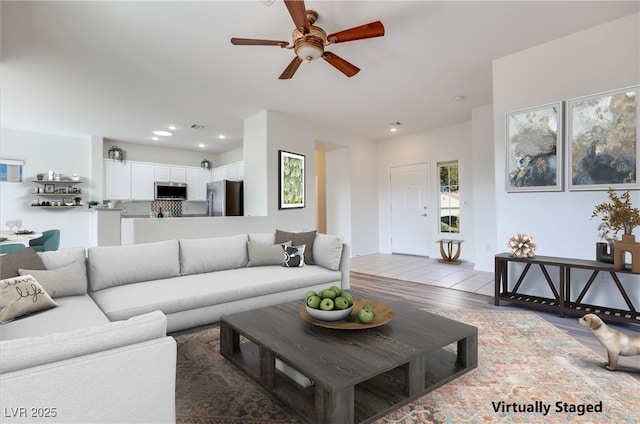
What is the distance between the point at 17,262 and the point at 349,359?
7.77 ft

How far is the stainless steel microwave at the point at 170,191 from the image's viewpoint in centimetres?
725

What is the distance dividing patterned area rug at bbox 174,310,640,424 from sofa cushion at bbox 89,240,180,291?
0.79 metres

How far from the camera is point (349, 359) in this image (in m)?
1.51

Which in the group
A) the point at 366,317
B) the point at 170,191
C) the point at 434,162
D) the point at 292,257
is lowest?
the point at 366,317

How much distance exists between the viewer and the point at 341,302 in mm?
1889

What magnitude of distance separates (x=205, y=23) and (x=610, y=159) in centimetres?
383

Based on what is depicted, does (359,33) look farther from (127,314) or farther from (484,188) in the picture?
(484,188)

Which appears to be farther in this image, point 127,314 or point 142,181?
point 142,181

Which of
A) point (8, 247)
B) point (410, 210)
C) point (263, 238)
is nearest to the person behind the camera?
point (8, 247)

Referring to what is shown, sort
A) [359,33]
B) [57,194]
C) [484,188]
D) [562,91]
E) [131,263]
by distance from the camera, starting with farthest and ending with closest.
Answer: [57,194]
[484,188]
[562,91]
[131,263]
[359,33]

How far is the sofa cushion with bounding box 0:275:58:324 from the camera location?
6.04 ft

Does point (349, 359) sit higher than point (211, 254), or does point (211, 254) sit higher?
point (211, 254)

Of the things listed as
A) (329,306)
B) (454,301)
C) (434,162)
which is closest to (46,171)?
(329,306)

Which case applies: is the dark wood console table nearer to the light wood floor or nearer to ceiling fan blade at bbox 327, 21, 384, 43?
the light wood floor
